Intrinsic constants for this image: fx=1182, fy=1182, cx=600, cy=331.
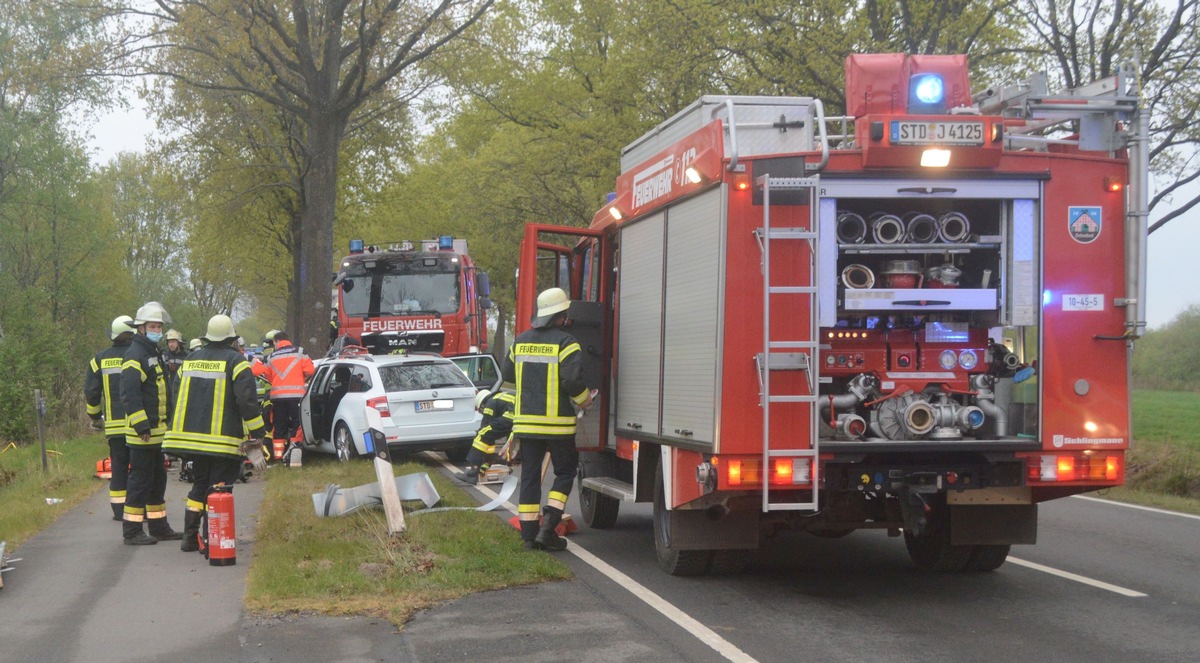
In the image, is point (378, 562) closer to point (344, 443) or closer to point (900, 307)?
point (900, 307)

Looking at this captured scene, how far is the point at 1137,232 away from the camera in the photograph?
7.03m

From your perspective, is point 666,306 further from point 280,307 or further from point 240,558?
point 280,307

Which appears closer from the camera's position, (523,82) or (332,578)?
(332,578)

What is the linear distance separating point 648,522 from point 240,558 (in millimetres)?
3817

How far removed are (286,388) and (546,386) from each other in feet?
28.1

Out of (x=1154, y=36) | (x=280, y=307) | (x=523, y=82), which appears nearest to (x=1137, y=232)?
(x=1154, y=36)

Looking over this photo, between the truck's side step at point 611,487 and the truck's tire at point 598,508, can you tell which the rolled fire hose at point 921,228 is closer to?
the truck's side step at point 611,487

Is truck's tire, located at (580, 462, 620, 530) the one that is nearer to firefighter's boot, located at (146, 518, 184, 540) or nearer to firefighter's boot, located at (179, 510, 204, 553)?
firefighter's boot, located at (179, 510, 204, 553)

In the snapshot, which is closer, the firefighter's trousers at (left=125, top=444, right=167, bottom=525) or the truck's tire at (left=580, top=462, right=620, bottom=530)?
the firefighter's trousers at (left=125, top=444, right=167, bottom=525)

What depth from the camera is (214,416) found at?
29.9 feet

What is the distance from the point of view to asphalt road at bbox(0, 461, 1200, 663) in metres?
6.13

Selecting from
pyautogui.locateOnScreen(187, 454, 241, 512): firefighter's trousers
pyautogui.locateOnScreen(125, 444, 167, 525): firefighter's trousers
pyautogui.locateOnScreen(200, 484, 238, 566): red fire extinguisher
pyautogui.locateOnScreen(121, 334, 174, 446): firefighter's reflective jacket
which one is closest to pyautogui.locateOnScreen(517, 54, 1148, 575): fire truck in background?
pyautogui.locateOnScreen(200, 484, 238, 566): red fire extinguisher

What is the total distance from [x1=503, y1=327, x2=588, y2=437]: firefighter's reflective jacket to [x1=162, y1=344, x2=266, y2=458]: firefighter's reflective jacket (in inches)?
80.8

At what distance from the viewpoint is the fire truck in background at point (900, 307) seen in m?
6.85
